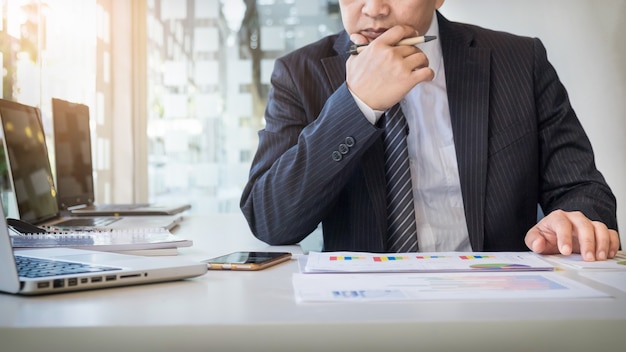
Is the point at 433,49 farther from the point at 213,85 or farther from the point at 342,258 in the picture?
the point at 213,85

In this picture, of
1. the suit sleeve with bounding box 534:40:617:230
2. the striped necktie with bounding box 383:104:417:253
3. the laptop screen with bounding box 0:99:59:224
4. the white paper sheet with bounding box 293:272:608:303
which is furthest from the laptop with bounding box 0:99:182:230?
the suit sleeve with bounding box 534:40:617:230

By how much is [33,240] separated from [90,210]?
88cm

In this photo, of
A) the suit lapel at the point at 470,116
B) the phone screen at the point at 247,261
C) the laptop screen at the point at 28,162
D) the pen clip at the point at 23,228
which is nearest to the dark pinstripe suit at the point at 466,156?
the suit lapel at the point at 470,116


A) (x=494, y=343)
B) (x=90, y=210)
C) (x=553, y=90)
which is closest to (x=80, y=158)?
(x=90, y=210)

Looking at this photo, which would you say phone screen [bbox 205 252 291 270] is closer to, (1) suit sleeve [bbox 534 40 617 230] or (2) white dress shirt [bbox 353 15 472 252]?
(2) white dress shirt [bbox 353 15 472 252]

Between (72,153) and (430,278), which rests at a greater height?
(72,153)

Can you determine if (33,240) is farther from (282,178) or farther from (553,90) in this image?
(553,90)

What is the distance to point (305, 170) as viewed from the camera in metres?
1.31

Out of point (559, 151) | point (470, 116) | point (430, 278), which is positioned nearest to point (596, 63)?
point (559, 151)

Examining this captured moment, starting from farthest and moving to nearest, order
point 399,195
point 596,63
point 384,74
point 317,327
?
point 596,63, point 399,195, point 384,74, point 317,327

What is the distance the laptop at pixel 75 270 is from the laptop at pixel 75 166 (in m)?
1.06

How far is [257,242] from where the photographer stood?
1.42 metres

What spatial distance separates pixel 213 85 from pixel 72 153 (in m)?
1.27

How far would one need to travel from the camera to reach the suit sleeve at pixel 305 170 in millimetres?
1269
